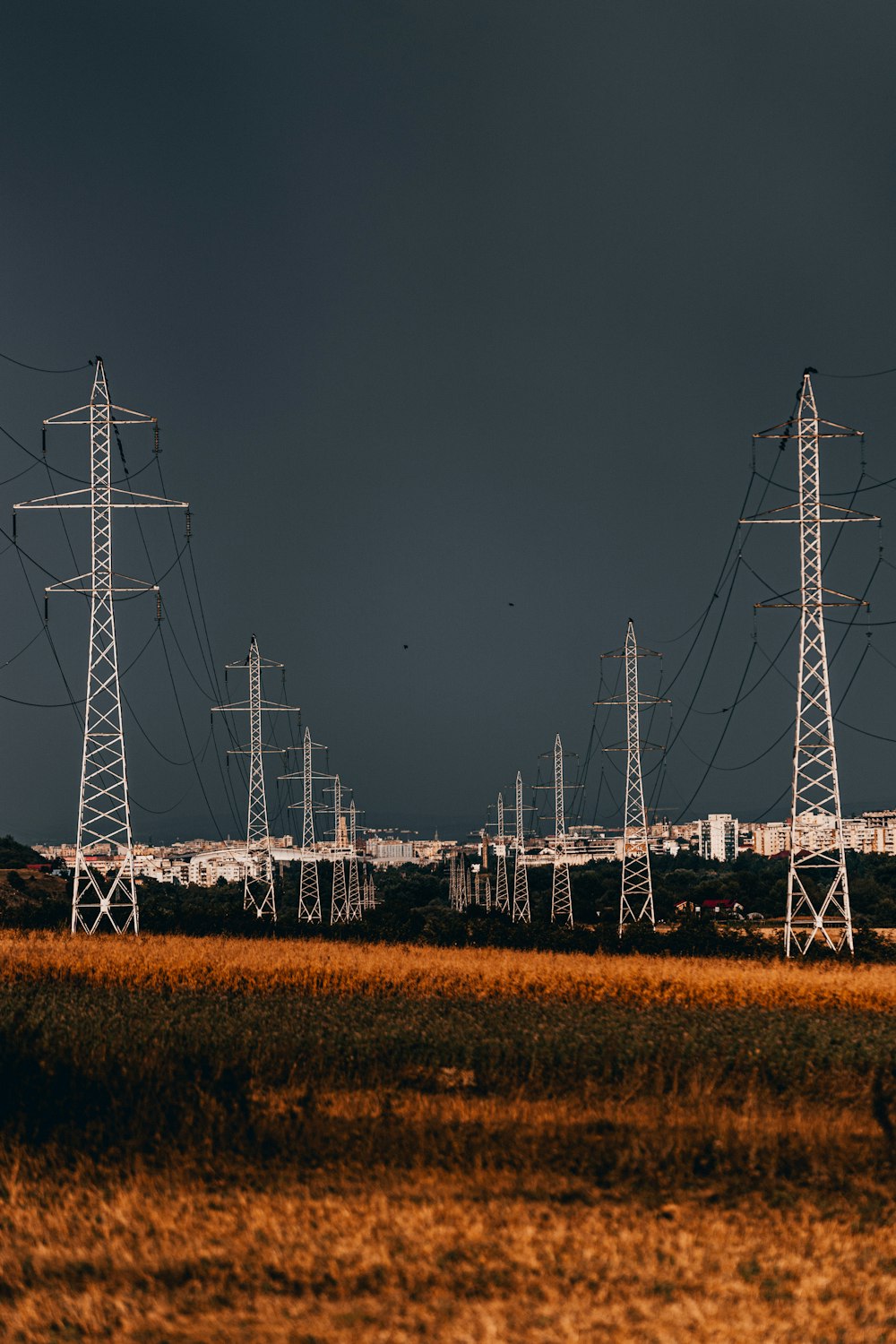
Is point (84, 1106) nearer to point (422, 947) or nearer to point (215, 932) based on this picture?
point (422, 947)

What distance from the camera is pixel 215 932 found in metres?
47.2

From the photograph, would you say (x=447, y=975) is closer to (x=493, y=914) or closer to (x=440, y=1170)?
(x=440, y=1170)

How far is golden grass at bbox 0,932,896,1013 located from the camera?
25.7 meters

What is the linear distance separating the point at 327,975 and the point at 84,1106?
13092 mm

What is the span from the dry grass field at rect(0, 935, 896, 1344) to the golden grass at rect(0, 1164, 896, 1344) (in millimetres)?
32

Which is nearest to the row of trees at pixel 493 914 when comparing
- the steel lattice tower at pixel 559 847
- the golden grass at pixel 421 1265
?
the steel lattice tower at pixel 559 847

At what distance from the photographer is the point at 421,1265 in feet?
34.6

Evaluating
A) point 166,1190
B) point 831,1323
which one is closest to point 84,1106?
point 166,1190

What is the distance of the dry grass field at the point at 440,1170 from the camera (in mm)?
9812

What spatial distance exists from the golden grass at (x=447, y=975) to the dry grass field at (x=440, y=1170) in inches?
100

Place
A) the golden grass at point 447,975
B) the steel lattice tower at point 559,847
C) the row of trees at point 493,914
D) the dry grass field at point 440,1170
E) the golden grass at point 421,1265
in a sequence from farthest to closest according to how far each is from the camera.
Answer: the steel lattice tower at point 559,847 → the row of trees at point 493,914 → the golden grass at point 447,975 → the dry grass field at point 440,1170 → the golden grass at point 421,1265

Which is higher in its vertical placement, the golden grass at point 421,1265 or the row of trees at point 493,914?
the golden grass at point 421,1265

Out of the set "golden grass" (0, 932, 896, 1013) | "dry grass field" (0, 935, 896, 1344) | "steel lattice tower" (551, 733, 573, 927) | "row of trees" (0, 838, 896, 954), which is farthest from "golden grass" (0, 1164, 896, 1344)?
"steel lattice tower" (551, 733, 573, 927)

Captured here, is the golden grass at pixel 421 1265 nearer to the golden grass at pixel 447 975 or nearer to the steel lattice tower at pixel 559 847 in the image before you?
the golden grass at pixel 447 975
